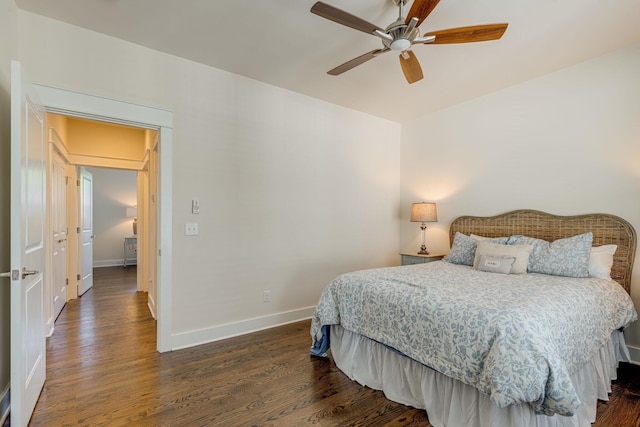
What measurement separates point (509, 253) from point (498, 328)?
162cm

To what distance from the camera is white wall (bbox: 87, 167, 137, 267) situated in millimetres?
7754

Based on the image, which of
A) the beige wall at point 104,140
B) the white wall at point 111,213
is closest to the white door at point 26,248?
the beige wall at point 104,140

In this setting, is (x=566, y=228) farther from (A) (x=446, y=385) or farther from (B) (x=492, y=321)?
(A) (x=446, y=385)

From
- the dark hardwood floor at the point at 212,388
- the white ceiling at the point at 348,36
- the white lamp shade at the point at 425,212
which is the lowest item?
the dark hardwood floor at the point at 212,388

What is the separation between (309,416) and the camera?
1.94 m

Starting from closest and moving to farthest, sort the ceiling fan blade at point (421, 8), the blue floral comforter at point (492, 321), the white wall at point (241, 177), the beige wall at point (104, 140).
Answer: the blue floral comforter at point (492, 321), the ceiling fan blade at point (421, 8), the white wall at point (241, 177), the beige wall at point (104, 140)

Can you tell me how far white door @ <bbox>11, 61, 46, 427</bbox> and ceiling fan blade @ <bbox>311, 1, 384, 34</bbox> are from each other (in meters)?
1.64

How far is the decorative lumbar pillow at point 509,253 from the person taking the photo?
283 centimetres

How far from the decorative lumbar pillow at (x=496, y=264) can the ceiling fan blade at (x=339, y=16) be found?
88.3 inches

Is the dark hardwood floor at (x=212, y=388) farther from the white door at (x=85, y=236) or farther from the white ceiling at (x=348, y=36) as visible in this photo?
the white ceiling at (x=348, y=36)

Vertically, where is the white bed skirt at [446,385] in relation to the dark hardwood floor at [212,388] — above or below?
above

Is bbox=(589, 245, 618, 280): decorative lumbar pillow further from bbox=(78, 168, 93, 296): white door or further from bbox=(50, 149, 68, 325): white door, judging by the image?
bbox=(78, 168, 93, 296): white door

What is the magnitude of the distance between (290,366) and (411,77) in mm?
2578

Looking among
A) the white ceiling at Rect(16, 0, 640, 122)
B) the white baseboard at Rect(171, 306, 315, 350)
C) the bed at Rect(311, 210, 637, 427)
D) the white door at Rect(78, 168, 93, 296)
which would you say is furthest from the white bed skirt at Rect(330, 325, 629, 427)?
the white door at Rect(78, 168, 93, 296)
